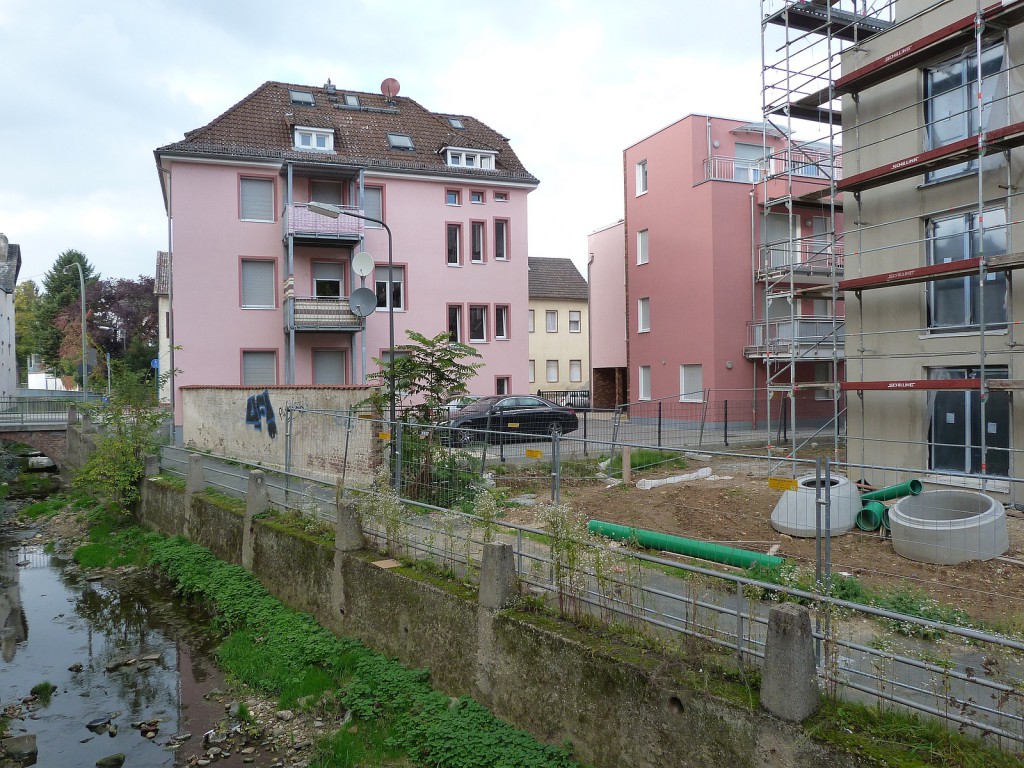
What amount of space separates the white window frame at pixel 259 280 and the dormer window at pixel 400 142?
6918 millimetres

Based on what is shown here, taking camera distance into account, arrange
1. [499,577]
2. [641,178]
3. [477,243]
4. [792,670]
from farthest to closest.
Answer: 1. [641,178]
2. [477,243]
3. [499,577]
4. [792,670]

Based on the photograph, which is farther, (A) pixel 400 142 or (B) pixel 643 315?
(B) pixel 643 315

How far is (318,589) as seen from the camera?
977 cm

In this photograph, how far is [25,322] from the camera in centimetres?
8250

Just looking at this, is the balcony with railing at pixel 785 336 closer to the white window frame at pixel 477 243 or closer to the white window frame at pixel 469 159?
the white window frame at pixel 477 243

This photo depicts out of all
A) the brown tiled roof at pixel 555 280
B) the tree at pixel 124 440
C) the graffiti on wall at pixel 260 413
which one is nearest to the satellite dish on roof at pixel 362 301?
the graffiti on wall at pixel 260 413

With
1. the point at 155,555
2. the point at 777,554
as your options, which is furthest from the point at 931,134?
the point at 155,555

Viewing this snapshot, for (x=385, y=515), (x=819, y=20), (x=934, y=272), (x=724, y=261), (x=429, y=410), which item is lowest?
(x=385, y=515)

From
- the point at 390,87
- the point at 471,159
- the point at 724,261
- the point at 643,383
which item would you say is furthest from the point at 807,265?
the point at 390,87

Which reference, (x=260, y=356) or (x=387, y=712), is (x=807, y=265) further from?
(x=387, y=712)

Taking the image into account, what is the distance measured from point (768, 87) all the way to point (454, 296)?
14.5 m

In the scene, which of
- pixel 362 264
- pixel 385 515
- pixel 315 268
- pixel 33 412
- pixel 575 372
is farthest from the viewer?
pixel 575 372

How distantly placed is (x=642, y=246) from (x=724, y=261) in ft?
16.1

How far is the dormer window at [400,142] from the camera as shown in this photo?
30031 millimetres
